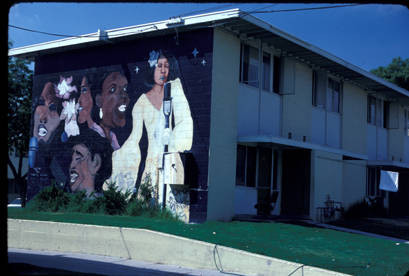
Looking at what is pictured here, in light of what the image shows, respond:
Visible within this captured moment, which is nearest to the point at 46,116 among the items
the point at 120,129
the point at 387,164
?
the point at 120,129

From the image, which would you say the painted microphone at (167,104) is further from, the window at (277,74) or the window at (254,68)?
the window at (277,74)

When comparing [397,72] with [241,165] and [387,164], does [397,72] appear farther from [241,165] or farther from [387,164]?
[241,165]

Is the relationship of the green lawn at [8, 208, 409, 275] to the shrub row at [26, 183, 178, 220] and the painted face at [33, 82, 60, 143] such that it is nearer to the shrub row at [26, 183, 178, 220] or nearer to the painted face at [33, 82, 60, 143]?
the shrub row at [26, 183, 178, 220]

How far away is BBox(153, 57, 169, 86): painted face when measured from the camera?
18438 mm

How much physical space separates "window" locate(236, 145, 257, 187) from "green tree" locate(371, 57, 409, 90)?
115ft

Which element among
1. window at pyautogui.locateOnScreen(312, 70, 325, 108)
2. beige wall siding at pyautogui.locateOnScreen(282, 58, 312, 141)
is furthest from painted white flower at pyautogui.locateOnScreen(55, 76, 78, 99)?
window at pyautogui.locateOnScreen(312, 70, 325, 108)

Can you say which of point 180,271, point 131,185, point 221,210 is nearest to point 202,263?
point 180,271

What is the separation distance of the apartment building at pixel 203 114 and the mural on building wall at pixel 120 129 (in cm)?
5

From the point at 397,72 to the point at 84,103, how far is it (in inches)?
1486

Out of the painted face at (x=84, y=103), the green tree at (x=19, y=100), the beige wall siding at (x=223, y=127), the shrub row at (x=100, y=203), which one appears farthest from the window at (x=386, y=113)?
the green tree at (x=19, y=100)

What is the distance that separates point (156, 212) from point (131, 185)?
189 centimetres

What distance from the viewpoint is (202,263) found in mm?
12047

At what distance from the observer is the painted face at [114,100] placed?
19656 mm

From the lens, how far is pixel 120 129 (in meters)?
19.6
